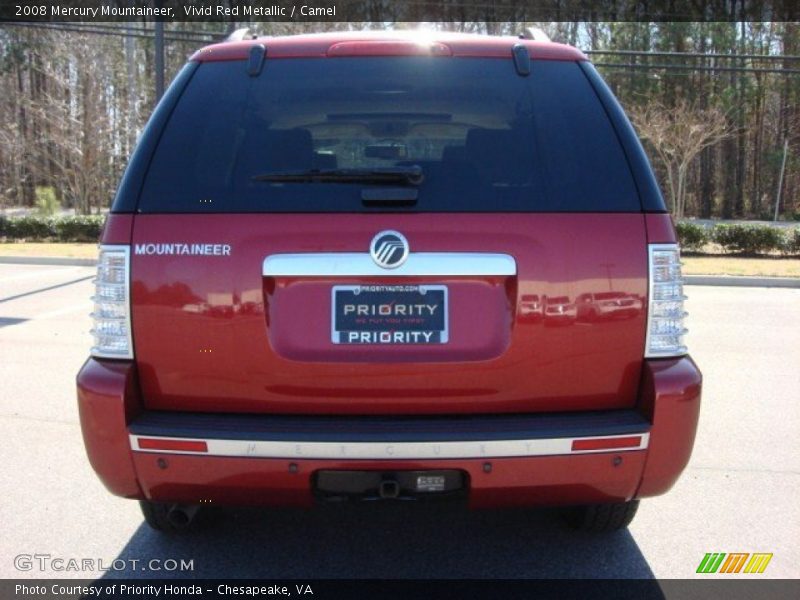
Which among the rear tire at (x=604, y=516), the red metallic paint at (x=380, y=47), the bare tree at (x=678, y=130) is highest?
the bare tree at (x=678, y=130)

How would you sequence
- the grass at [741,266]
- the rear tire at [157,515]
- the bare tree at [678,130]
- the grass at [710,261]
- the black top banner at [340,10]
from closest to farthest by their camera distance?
the rear tire at [157,515]
the grass at [741,266]
the grass at [710,261]
the black top banner at [340,10]
the bare tree at [678,130]

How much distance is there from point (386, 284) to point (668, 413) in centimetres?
100

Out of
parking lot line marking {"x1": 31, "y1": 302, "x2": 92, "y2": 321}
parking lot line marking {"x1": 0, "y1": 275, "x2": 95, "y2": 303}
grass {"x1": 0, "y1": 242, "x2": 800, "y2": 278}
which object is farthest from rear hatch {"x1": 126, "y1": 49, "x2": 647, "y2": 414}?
grass {"x1": 0, "y1": 242, "x2": 800, "y2": 278}

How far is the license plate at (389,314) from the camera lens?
2379 millimetres

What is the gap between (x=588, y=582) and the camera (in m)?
2.93

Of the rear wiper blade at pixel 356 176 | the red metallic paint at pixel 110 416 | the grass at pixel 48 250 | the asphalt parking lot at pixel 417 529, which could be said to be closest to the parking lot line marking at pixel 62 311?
the asphalt parking lot at pixel 417 529

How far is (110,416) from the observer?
94.7 inches

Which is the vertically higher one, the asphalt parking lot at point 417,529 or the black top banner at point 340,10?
the black top banner at point 340,10

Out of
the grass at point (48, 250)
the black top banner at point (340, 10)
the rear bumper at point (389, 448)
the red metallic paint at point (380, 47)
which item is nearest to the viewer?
the rear bumper at point (389, 448)

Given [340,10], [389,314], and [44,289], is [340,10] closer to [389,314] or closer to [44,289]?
[44,289]

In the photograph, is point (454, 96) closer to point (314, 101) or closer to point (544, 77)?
point (544, 77)

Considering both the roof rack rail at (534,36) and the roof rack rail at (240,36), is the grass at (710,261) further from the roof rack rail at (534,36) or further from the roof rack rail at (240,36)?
the roof rack rail at (240,36)

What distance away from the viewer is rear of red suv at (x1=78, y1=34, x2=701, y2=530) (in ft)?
7.77

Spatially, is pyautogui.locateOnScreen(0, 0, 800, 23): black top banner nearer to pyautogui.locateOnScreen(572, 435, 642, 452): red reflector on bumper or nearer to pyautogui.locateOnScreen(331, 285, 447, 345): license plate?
pyautogui.locateOnScreen(331, 285, 447, 345): license plate
